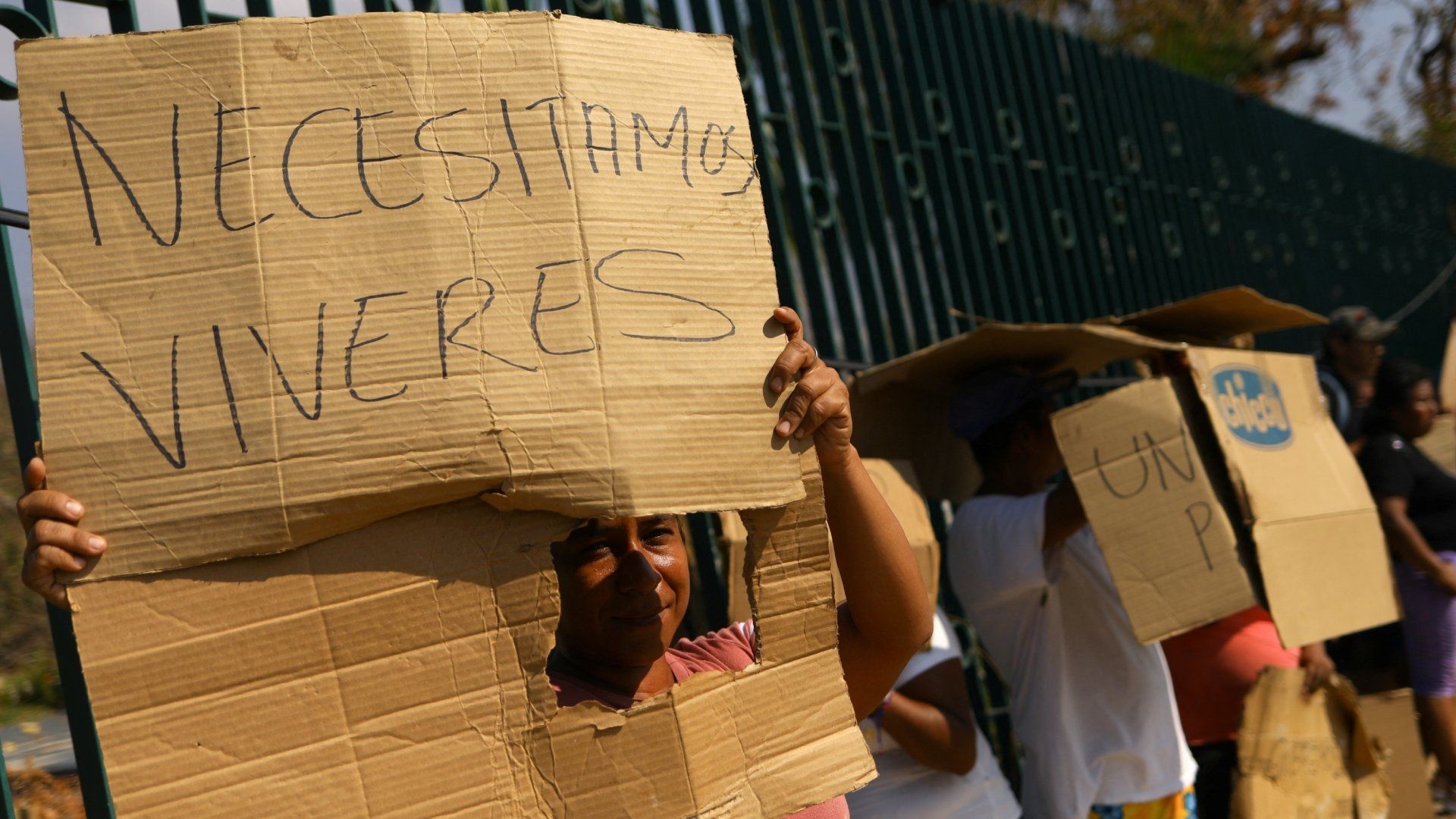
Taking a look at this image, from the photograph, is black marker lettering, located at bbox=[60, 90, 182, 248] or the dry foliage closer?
black marker lettering, located at bbox=[60, 90, 182, 248]

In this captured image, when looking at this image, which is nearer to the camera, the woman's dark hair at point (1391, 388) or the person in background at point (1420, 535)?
the person in background at point (1420, 535)

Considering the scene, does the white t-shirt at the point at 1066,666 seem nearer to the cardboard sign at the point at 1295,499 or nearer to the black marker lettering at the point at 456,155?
the cardboard sign at the point at 1295,499

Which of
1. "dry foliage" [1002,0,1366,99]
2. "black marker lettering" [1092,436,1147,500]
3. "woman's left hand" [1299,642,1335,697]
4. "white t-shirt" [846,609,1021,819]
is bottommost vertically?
"woman's left hand" [1299,642,1335,697]

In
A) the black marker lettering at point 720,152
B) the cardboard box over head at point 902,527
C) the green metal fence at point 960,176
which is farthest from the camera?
the green metal fence at point 960,176

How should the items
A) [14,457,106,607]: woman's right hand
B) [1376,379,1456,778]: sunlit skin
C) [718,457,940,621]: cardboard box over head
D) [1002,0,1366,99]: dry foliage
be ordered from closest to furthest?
[14,457,106,607]: woman's right hand
[718,457,940,621]: cardboard box over head
[1376,379,1456,778]: sunlit skin
[1002,0,1366,99]: dry foliage

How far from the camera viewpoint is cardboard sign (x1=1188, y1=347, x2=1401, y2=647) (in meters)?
2.46

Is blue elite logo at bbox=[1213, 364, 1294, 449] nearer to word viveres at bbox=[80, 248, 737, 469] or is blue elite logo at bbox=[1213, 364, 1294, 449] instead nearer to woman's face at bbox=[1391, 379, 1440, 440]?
word viveres at bbox=[80, 248, 737, 469]

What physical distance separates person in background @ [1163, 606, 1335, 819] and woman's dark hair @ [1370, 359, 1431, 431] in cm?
172

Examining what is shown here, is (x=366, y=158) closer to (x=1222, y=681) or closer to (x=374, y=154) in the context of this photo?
(x=374, y=154)

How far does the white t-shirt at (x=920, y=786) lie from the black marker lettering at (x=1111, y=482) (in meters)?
0.46

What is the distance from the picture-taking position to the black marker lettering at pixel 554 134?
49.4 inches

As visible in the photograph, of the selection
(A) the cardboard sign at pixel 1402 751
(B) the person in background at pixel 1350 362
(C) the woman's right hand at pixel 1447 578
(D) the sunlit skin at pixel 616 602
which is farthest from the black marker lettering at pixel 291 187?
(B) the person in background at pixel 1350 362

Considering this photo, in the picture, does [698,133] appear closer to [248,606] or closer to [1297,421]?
[248,606]

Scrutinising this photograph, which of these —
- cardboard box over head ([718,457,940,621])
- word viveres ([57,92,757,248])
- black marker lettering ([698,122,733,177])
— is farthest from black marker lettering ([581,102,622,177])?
cardboard box over head ([718,457,940,621])
